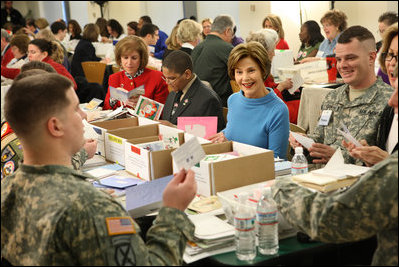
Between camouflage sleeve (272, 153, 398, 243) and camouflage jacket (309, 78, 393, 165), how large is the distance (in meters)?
1.29

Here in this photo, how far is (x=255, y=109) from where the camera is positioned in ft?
10.6

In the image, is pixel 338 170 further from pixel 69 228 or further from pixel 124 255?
pixel 69 228

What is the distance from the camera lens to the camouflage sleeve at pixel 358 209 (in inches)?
55.1

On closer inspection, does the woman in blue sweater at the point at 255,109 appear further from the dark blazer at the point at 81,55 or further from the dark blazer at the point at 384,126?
the dark blazer at the point at 81,55

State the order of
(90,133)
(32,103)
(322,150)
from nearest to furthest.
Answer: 1. (32,103)
2. (322,150)
3. (90,133)

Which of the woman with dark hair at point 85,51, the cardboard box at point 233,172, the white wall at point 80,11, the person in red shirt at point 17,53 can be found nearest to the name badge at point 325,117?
the cardboard box at point 233,172

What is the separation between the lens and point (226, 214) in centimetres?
203

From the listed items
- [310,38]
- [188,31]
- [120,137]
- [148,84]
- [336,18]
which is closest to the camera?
[120,137]

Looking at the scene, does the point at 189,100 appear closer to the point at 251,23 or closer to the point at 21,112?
the point at 21,112

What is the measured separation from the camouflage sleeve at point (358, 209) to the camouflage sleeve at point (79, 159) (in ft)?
5.36

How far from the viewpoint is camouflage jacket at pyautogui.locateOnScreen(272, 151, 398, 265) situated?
140cm

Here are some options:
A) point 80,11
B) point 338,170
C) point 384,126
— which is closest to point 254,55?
point 384,126

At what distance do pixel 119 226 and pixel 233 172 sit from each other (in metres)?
0.95

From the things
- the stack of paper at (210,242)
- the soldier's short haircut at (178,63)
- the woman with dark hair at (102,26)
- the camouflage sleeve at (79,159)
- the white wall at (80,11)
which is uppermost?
the white wall at (80,11)
